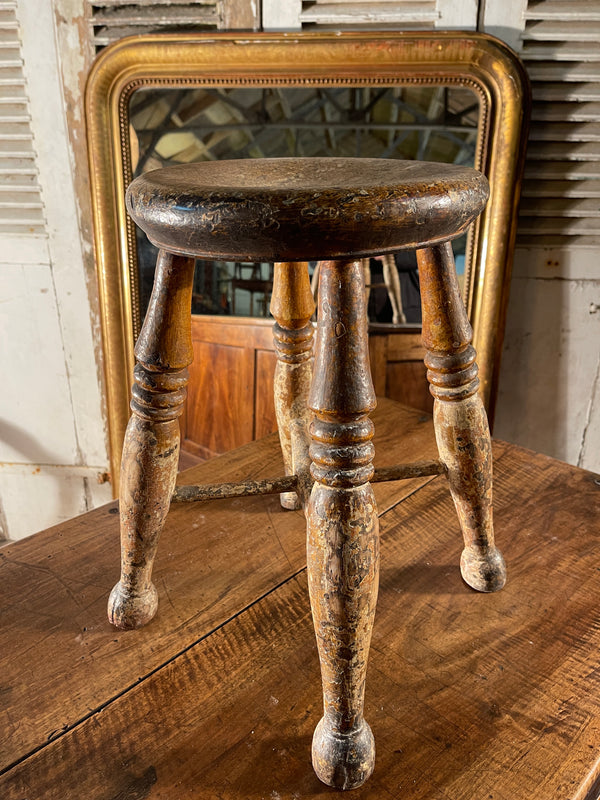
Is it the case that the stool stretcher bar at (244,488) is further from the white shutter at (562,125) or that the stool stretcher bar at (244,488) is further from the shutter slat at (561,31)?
the shutter slat at (561,31)

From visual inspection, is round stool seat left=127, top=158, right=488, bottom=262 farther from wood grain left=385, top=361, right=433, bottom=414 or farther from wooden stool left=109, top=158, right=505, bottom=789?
wood grain left=385, top=361, right=433, bottom=414

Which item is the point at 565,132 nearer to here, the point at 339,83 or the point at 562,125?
the point at 562,125

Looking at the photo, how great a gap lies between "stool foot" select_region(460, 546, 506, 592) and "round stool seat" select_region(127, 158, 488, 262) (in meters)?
0.39

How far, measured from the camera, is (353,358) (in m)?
0.52

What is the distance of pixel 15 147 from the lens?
1271 mm

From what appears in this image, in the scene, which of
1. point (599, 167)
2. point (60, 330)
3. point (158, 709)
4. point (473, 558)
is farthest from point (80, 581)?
point (599, 167)

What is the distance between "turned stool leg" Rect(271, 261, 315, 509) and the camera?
2.65ft

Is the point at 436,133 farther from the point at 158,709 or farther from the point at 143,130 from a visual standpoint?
the point at 158,709

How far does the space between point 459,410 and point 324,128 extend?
68 centimetres

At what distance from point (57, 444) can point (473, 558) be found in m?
1.04

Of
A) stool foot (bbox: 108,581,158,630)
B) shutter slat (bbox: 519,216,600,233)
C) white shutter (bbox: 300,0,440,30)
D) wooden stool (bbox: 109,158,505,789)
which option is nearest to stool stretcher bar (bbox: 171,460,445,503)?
wooden stool (bbox: 109,158,505,789)

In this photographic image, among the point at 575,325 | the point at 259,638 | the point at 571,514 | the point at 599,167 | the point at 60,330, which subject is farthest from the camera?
the point at 60,330

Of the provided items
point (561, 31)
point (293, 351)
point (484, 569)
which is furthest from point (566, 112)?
point (484, 569)

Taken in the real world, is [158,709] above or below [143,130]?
below
